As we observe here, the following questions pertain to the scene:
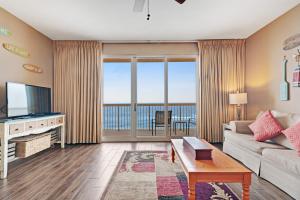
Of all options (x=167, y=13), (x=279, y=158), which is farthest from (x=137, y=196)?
(x=167, y=13)

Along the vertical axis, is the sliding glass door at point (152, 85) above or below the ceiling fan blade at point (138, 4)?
below

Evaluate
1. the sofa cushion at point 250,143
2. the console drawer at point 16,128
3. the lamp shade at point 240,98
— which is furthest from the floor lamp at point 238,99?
the console drawer at point 16,128

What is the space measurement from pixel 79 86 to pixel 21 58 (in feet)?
4.98

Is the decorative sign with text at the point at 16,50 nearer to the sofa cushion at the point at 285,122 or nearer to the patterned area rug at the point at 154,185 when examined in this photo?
the patterned area rug at the point at 154,185

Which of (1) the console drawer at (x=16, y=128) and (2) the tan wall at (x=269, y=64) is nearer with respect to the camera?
(1) the console drawer at (x=16, y=128)

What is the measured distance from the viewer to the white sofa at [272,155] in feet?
7.68

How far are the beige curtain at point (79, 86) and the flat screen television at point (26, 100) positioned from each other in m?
0.72

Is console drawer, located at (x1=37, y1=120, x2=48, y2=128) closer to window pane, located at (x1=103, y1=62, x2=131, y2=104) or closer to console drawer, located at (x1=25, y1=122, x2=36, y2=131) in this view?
console drawer, located at (x1=25, y1=122, x2=36, y2=131)

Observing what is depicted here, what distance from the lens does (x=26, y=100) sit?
12.7 ft

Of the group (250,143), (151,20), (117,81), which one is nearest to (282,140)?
(250,143)

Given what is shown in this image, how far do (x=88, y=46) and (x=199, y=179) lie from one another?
4.52 m

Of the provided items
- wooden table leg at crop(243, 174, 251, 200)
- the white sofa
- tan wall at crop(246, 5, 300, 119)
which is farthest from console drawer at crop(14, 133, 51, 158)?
tan wall at crop(246, 5, 300, 119)

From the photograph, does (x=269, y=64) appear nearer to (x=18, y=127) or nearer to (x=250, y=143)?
(x=250, y=143)

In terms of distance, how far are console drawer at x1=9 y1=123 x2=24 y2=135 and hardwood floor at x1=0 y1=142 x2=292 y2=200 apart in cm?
60
